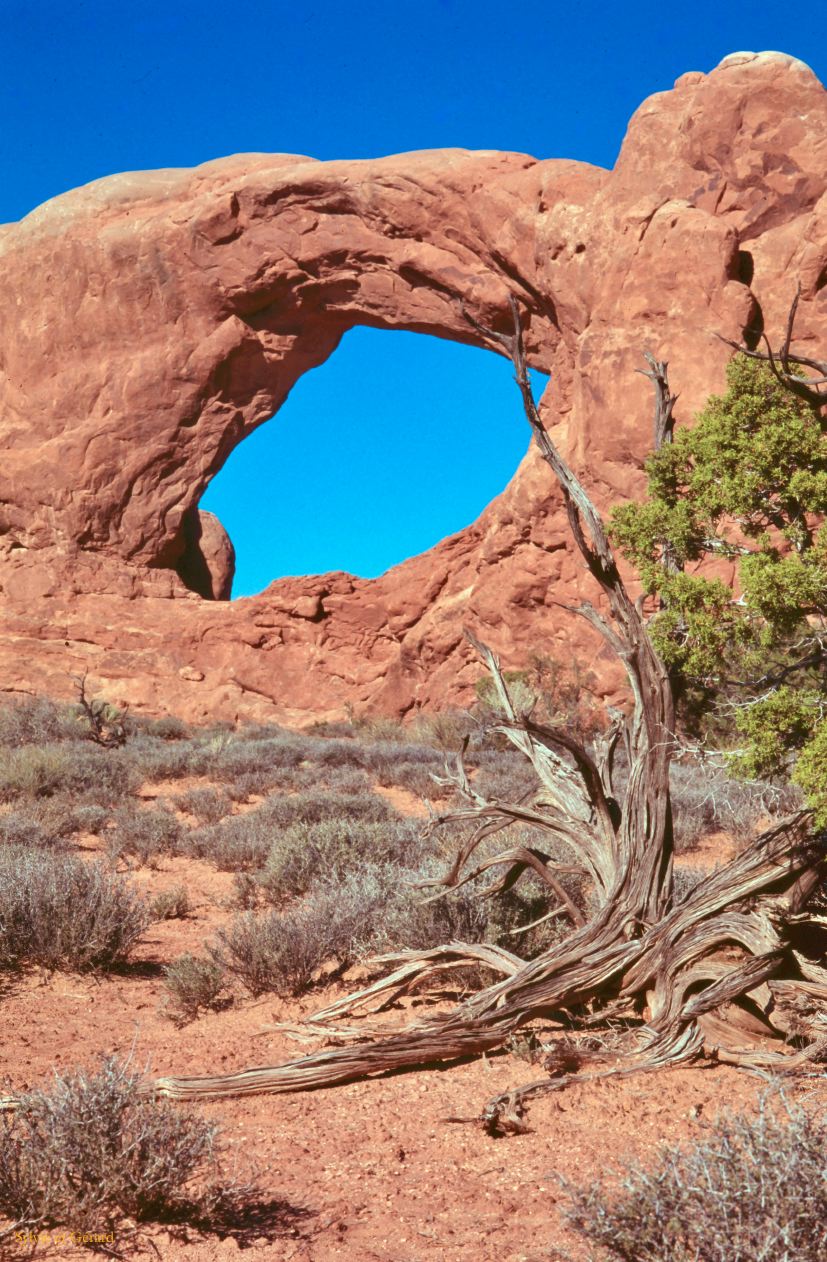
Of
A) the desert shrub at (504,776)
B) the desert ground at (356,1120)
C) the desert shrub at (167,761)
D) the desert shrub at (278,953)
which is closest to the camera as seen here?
the desert ground at (356,1120)

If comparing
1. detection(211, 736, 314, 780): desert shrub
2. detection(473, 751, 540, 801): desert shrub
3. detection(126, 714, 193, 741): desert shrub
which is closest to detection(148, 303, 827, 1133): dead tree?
detection(473, 751, 540, 801): desert shrub

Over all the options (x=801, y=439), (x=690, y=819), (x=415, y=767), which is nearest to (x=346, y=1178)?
(x=801, y=439)

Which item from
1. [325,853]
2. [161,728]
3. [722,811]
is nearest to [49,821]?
[325,853]

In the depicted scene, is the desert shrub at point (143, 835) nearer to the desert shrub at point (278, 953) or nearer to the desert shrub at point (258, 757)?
the desert shrub at point (258, 757)

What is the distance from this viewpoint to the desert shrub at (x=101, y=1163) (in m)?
2.80

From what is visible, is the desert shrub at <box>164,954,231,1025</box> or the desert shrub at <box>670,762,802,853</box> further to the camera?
the desert shrub at <box>670,762,802,853</box>

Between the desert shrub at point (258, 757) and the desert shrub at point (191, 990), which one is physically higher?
the desert shrub at point (258, 757)

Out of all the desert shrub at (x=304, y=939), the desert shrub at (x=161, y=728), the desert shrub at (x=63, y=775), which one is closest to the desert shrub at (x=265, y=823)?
the desert shrub at (x=63, y=775)

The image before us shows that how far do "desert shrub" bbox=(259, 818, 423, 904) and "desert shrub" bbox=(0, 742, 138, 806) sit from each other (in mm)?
4072

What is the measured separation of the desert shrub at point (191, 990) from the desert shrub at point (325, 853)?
5.29 feet

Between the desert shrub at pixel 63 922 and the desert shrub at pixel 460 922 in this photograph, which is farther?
the desert shrub at pixel 63 922

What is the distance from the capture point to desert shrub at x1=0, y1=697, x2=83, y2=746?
624 inches

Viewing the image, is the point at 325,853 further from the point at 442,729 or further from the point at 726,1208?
the point at 442,729

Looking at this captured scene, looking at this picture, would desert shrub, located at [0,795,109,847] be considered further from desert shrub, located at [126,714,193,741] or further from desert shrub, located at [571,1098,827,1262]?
desert shrub, located at [126,714,193,741]
